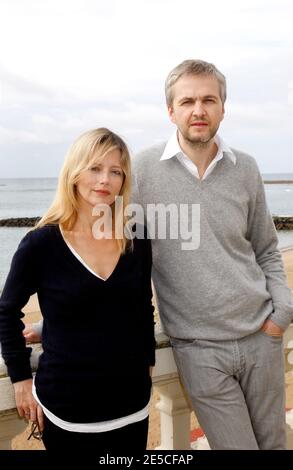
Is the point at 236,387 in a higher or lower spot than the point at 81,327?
lower

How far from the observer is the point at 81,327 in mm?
1668

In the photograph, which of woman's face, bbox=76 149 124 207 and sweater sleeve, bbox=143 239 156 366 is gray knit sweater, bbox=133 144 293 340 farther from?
woman's face, bbox=76 149 124 207

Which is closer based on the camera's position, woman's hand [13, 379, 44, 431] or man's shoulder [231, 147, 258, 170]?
woman's hand [13, 379, 44, 431]

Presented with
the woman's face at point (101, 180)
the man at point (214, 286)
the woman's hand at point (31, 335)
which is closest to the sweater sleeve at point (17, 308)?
the woman's hand at point (31, 335)

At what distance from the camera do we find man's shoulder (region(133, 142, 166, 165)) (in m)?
2.12

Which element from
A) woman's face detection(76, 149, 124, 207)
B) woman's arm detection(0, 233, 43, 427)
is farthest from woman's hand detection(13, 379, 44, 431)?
woman's face detection(76, 149, 124, 207)

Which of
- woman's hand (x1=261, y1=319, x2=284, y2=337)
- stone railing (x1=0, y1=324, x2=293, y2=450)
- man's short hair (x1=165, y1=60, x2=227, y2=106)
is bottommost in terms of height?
stone railing (x1=0, y1=324, x2=293, y2=450)

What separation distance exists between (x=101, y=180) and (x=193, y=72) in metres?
0.64

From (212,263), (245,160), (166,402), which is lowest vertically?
(166,402)

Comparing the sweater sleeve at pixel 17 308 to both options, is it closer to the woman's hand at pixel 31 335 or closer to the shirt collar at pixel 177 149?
the woman's hand at pixel 31 335

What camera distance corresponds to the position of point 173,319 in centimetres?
201

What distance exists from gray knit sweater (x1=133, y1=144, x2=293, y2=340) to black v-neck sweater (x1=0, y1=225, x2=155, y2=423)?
0.32 m

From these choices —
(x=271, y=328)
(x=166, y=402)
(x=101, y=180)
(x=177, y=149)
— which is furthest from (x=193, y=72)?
(x=166, y=402)

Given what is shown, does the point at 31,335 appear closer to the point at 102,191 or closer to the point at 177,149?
the point at 102,191
